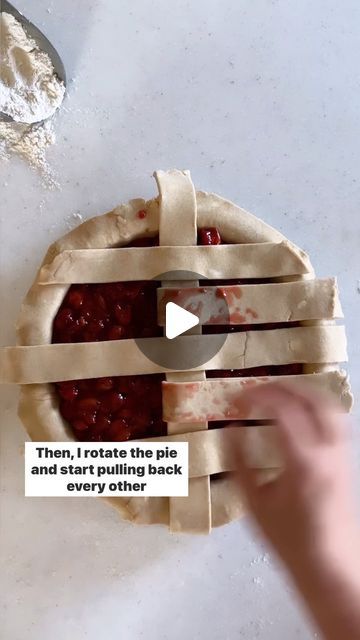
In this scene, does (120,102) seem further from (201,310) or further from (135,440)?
(135,440)

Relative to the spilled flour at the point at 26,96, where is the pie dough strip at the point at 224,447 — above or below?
below

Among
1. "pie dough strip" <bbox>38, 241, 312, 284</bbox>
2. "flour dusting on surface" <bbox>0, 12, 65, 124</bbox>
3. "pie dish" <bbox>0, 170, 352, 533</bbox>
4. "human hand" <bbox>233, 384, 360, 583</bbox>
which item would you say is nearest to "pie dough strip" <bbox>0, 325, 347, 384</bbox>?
"pie dish" <bbox>0, 170, 352, 533</bbox>

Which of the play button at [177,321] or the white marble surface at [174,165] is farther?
the white marble surface at [174,165]

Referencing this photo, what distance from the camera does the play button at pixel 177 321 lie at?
1.62m

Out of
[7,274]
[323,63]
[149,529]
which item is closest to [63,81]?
[7,274]

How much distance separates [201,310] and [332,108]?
2.51 feet

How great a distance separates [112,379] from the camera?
1654 millimetres

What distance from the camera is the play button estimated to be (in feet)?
5.32

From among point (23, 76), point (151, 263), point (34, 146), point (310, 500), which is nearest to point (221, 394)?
point (151, 263)

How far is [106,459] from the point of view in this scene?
1693mm
